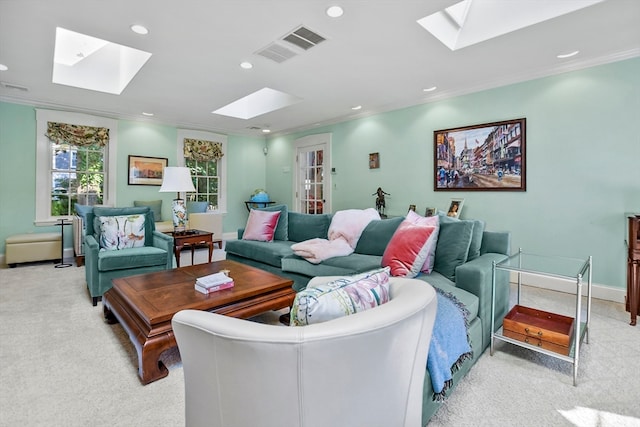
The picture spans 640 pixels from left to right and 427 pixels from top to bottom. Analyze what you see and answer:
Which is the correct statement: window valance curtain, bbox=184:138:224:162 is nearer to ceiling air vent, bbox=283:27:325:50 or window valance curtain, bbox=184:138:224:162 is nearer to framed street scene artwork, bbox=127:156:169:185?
framed street scene artwork, bbox=127:156:169:185

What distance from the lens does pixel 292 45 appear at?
2.93 m

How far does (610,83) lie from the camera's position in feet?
10.3

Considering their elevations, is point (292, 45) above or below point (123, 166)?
above

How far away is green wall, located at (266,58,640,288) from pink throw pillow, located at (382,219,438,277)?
2.14 meters

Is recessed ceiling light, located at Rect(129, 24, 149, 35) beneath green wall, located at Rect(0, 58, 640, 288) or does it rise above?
above

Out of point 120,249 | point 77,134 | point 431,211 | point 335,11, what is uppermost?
point 335,11

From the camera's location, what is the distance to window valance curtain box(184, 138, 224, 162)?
6.27m

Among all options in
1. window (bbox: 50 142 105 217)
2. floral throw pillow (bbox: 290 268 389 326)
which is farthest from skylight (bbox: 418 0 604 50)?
window (bbox: 50 142 105 217)

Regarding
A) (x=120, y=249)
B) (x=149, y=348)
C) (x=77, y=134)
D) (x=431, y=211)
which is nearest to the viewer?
(x=149, y=348)

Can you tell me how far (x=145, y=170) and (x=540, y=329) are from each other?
6227 millimetres

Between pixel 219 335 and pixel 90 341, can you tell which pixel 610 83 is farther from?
pixel 90 341

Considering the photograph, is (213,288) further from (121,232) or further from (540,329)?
(540,329)

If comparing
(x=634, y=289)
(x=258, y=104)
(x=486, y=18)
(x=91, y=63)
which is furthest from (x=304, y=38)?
(x=634, y=289)

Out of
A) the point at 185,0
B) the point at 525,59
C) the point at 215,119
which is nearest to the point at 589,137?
the point at 525,59
